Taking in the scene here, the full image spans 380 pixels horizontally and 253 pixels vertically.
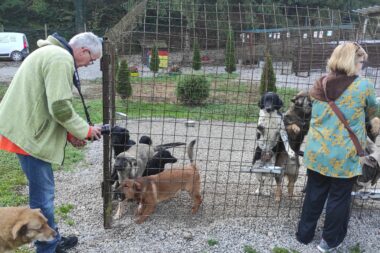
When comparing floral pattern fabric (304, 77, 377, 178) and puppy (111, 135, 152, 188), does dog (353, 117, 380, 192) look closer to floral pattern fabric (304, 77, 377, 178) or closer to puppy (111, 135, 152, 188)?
floral pattern fabric (304, 77, 377, 178)

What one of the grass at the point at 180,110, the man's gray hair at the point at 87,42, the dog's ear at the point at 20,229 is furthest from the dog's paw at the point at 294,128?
the grass at the point at 180,110

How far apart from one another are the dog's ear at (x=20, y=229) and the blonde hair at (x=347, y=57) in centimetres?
307

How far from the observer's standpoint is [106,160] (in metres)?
4.26

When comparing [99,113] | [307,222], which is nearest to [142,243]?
[307,222]

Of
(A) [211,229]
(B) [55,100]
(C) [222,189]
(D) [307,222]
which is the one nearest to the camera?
(B) [55,100]

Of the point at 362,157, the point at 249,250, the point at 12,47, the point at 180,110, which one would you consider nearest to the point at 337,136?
the point at 362,157

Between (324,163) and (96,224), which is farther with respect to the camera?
(96,224)

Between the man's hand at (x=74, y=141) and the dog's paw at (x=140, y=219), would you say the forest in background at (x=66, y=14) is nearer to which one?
the dog's paw at (x=140, y=219)

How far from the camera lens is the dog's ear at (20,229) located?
293 centimetres

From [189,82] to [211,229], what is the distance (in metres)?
7.70

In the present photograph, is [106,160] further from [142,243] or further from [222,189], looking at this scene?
[222,189]

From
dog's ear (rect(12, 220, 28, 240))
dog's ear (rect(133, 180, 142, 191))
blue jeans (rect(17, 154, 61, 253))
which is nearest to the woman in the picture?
dog's ear (rect(133, 180, 142, 191))

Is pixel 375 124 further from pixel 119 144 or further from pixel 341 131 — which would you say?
pixel 119 144

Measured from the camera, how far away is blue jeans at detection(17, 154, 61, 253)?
3.25 m
